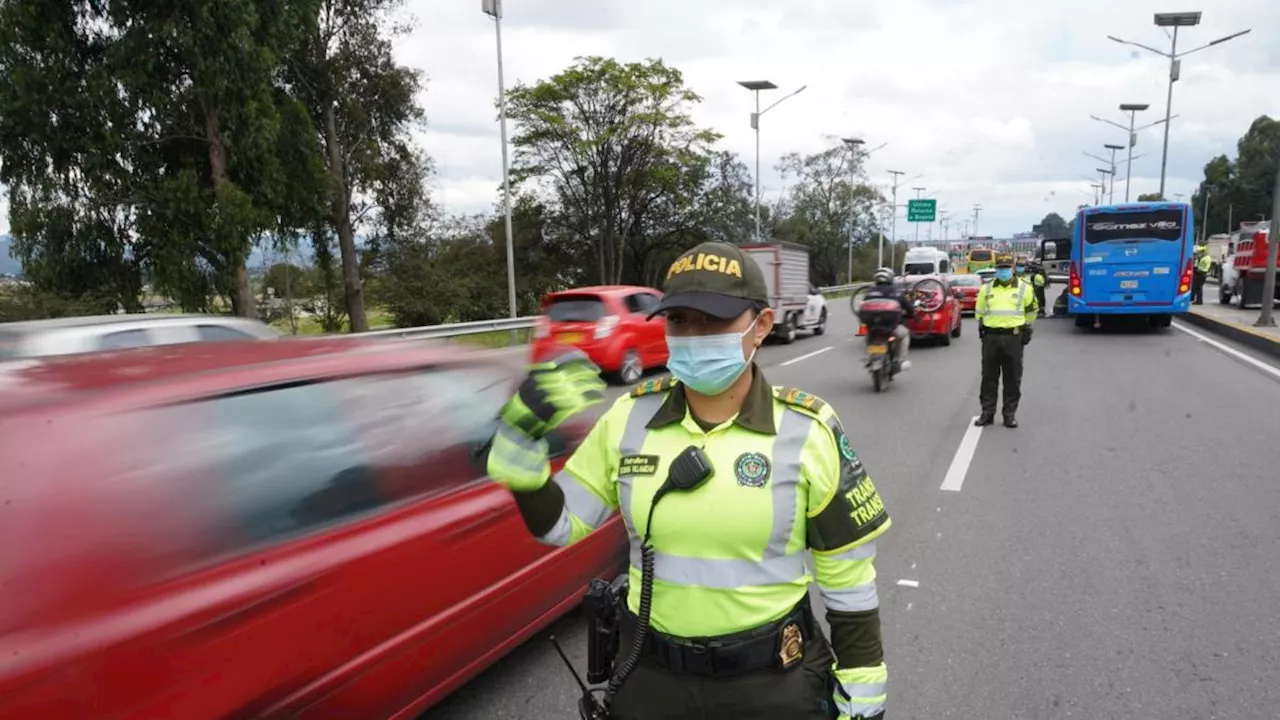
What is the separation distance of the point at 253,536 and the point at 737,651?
1.42m

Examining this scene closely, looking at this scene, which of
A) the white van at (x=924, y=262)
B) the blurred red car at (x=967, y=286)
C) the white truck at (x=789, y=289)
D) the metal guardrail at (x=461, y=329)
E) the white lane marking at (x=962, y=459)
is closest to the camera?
the white lane marking at (x=962, y=459)

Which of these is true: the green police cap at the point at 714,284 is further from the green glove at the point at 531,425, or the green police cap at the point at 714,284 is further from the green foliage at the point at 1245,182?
the green foliage at the point at 1245,182

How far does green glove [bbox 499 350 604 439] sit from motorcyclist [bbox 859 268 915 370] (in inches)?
385

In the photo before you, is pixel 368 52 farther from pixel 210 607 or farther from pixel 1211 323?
pixel 210 607

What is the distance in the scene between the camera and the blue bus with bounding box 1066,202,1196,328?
1708 centimetres

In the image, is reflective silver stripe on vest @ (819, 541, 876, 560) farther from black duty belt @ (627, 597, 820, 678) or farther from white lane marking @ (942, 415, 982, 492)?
white lane marking @ (942, 415, 982, 492)

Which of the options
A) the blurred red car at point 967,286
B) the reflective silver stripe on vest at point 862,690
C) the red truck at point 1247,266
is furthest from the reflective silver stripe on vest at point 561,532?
the red truck at point 1247,266

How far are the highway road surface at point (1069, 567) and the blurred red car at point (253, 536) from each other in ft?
2.47

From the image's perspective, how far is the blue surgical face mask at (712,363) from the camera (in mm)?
1859

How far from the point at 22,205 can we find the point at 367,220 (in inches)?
448

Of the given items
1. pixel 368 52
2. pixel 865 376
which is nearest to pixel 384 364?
pixel 865 376

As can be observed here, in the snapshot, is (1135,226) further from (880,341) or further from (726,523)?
(726,523)

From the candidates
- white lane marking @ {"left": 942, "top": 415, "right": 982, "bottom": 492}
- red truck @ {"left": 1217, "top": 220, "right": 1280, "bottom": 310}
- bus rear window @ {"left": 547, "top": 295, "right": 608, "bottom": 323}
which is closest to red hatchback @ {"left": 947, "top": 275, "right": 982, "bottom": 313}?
red truck @ {"left": 1217, "top": 220, "right": 1280, "bottom": 310}

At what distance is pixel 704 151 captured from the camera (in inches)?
1729
